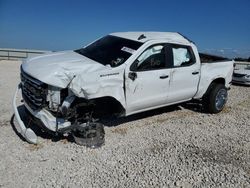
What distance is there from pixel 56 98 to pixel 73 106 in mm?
342

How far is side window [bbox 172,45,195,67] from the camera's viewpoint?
6.48 meters

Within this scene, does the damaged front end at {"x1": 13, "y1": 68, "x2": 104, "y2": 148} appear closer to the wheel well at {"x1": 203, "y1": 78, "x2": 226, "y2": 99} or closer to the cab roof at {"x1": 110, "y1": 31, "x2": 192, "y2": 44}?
the cab roof at {"x1": 110, "y1": 31, "x2": 192, "y2": 44}

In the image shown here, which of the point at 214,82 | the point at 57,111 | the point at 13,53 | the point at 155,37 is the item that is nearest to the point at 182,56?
the point at 155,37

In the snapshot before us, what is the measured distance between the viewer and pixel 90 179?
411cm

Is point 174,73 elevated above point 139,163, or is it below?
above

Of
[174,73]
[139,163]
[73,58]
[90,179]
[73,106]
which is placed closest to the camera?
[90,179]

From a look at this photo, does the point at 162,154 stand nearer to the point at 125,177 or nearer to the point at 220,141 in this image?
the point at 125,177

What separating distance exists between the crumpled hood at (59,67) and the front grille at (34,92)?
10cm

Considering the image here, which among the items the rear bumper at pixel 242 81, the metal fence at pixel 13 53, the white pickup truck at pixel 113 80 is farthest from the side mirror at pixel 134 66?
the metal fence at pixel 13 53

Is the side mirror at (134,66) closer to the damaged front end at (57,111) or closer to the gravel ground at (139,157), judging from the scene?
the damaged front end at (57,111)

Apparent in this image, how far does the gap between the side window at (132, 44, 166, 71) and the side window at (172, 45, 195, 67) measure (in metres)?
0.38

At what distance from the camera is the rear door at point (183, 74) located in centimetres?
641

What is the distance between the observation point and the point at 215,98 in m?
7.55

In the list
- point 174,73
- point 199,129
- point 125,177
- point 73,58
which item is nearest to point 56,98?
point 73,58
